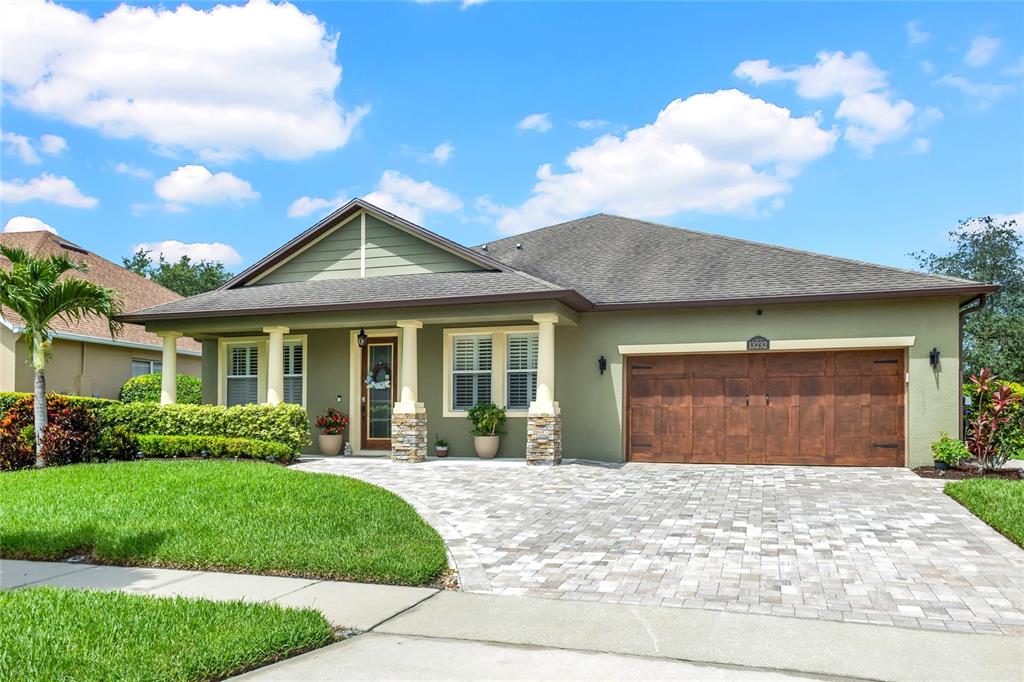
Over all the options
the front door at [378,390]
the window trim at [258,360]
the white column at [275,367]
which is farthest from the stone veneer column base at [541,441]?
the window trim at [258,360]

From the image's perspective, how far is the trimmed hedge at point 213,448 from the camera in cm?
1364

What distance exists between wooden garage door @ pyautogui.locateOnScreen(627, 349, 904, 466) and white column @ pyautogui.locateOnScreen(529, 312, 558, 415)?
1842 mm

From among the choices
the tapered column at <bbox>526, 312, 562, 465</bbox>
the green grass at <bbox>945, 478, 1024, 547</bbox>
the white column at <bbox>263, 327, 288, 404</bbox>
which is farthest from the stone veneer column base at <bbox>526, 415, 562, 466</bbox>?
the green grass at <bbox>945, 478, 1024, 547</bbox>

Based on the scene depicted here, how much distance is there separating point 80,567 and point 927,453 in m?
12.8

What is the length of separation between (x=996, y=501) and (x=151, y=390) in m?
19.3

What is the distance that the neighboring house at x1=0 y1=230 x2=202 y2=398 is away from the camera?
18.0 metres

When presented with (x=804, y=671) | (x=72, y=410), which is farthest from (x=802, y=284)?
(x=72, y=410)

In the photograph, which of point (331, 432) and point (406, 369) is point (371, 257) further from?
point (331, 432)

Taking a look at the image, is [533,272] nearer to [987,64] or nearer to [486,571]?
[987,64]

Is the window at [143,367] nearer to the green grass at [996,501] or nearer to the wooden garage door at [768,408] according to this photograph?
the wooden garage door at [768,408]

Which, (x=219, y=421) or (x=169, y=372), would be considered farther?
(x=169, y=372)

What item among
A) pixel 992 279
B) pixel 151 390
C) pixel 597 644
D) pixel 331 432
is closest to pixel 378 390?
pixel 331 432

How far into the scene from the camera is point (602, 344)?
47.7 ft

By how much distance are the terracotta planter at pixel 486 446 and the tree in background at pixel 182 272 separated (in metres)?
33.8
